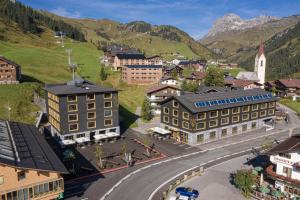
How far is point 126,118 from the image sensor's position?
300ft

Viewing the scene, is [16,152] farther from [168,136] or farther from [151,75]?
[151,75]

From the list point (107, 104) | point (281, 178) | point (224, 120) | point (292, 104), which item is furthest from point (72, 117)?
point (292, 104)

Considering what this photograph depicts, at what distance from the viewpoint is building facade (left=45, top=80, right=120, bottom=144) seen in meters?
65.5

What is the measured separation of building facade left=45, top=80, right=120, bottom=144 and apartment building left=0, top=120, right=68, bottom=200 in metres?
23.4

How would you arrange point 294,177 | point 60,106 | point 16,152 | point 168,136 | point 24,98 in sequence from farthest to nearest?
point 24,98
point 168,136
point 60,106
point 294,177
point 16,152

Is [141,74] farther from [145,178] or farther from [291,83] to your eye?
[145,178]

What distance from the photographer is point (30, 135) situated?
47438 mm

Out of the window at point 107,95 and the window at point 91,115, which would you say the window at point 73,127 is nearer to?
the window at point 91,115

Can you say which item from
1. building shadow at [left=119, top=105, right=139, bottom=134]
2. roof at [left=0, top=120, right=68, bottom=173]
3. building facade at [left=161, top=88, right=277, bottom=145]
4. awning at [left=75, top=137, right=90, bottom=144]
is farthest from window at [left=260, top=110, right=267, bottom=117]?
roof at [left=0, top=120, right=68, bottom=173]

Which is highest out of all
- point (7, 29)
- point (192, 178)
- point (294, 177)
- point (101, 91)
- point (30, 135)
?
point (7, 29)

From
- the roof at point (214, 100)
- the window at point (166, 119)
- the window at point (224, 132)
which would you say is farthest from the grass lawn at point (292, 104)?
the window at point (166, 119)

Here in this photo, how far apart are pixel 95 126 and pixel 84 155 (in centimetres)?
1015

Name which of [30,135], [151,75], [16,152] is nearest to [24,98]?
[30,135]

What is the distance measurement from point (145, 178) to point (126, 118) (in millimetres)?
41605
